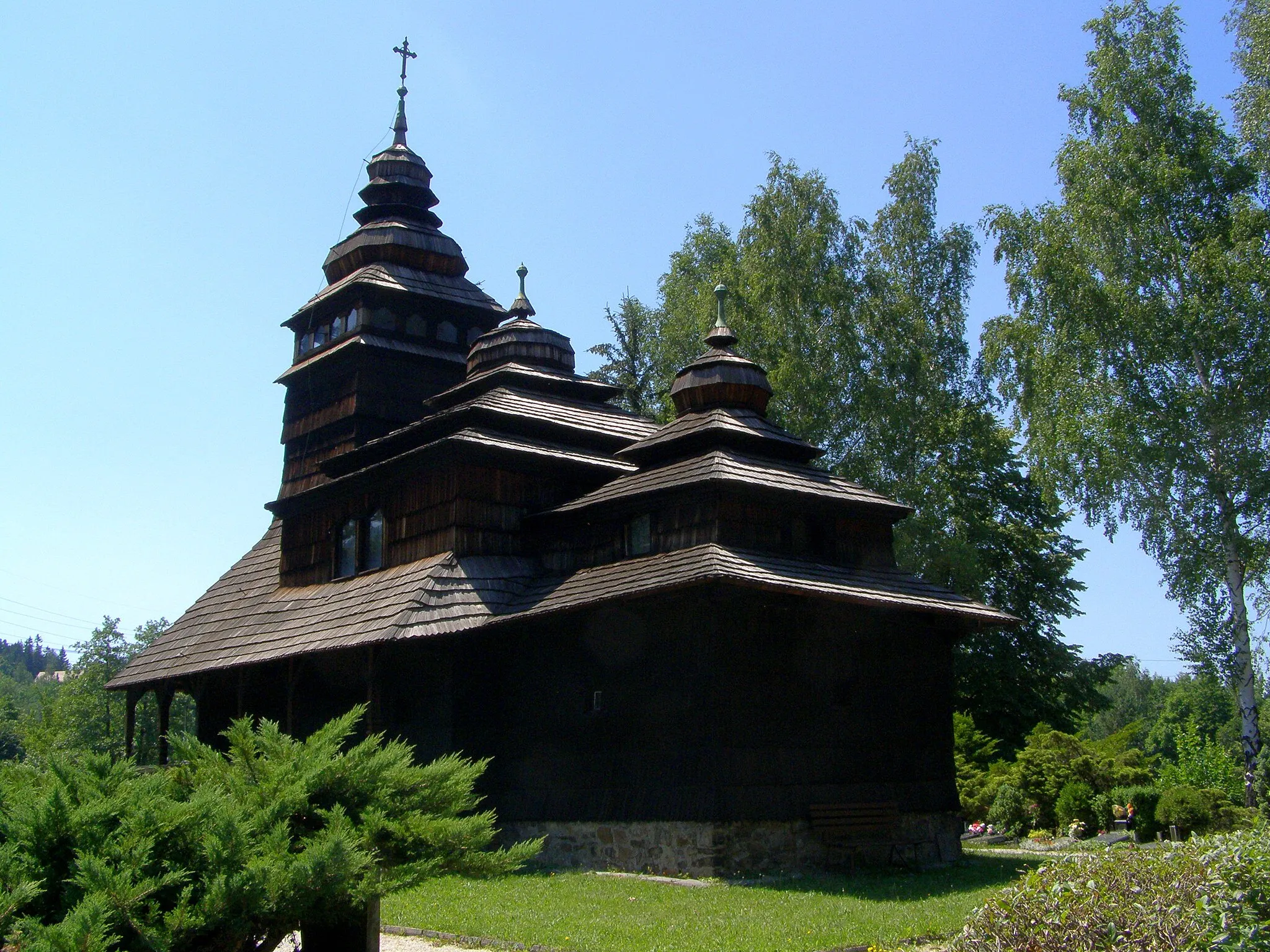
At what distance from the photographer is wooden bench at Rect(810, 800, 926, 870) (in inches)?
600

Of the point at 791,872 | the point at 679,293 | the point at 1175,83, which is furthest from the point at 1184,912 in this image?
the point at 679,293

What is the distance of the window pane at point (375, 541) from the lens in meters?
21.0

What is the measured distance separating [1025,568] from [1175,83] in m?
12.9

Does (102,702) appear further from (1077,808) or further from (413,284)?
(1077,808)

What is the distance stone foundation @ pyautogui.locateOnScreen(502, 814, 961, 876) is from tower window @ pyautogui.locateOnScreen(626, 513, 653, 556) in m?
3.96

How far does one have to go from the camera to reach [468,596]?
1784 centimetres

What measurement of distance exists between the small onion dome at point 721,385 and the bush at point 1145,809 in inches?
383

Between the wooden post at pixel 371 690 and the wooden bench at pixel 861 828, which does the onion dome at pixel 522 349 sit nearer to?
the wooden post at pixel 371 690

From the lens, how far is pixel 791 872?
14.9 m

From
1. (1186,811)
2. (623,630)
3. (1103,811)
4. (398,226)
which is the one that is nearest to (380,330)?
(398,226)

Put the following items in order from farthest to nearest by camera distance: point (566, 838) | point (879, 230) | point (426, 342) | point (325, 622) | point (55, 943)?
1. point (879, 230)
2. point (426, 342)
3. point (325, 622)
4. point (566, 838)
5. point (55, 943)

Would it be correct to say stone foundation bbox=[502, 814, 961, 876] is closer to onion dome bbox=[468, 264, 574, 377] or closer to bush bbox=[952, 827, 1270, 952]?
bush bbox=[952, 827, 1270, 952]

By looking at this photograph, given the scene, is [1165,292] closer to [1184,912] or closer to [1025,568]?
[1025,568]

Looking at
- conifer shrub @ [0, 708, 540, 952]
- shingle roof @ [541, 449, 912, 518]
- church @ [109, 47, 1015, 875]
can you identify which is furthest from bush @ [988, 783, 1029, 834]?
conifer shrub @ [0, 708, 540, 952]
